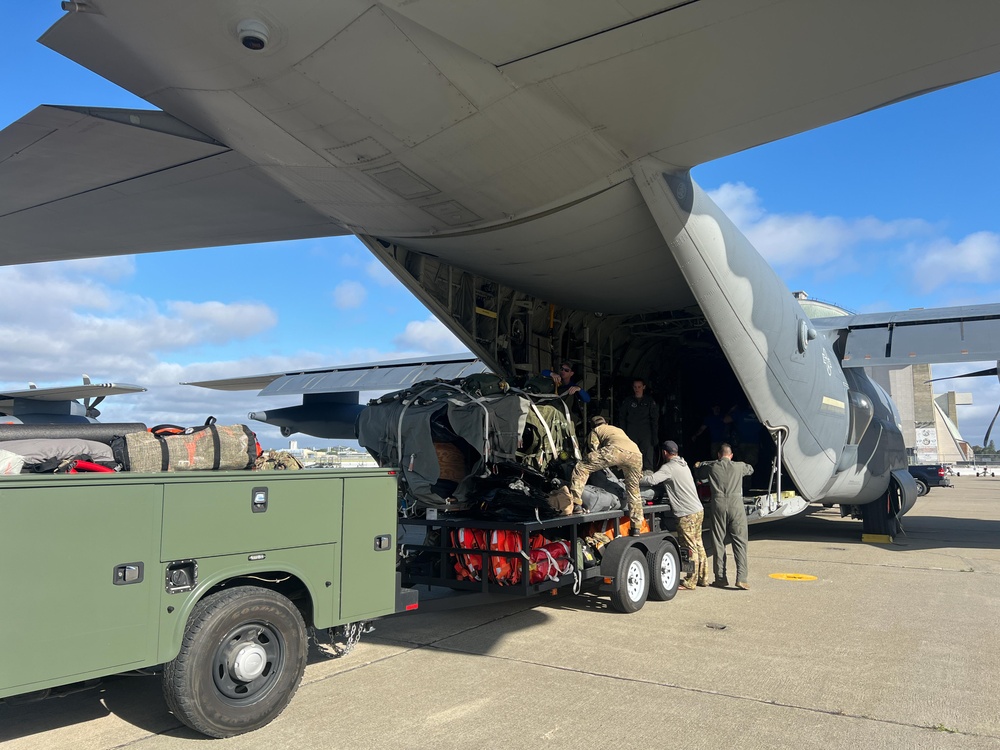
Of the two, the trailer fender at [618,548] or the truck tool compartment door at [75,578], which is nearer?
the truck tool compartment door at [75,578]

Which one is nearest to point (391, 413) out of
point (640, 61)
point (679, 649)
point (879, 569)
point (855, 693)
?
point (679, 649)

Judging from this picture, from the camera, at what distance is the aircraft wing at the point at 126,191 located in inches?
209

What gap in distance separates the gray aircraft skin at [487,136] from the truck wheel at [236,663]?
3.26m

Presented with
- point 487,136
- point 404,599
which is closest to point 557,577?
point 404,599

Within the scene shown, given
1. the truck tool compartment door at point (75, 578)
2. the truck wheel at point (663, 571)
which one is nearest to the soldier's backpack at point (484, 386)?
the truck wheel at point (663, 571)

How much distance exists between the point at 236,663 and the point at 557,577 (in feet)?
10.8

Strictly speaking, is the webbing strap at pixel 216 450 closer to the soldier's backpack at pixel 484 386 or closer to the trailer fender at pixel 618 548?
the soldier's backpack at pixel 484 386

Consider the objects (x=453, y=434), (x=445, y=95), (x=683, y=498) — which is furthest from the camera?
(x=683, y=498)

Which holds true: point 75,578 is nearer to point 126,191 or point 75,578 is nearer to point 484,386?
point 126,191

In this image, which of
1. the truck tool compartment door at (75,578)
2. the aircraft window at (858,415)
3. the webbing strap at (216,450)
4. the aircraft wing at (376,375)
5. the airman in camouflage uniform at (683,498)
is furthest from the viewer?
the aircraft wing at (376,375)

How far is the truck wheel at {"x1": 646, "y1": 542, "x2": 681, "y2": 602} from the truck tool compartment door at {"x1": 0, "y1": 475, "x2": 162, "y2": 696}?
5.47 metres

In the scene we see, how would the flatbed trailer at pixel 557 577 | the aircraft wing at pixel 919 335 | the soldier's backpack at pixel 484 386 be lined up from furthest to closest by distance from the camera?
the aircraft wing at pixel 919 335, the soldier's backpack at pixel 484 386, the flatbed trailer at pixel 557 577

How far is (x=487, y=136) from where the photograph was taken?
210 inches

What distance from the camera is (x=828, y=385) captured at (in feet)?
34.9
